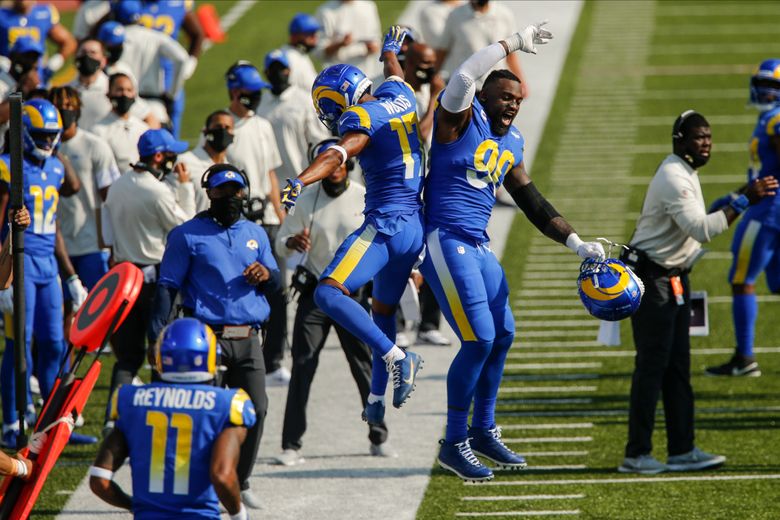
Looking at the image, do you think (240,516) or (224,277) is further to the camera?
(224,277)

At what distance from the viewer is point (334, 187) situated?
37.9 feet

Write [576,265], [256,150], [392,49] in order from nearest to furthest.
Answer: [392,49] < [256,150] < [576,265]

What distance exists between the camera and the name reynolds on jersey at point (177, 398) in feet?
22.7

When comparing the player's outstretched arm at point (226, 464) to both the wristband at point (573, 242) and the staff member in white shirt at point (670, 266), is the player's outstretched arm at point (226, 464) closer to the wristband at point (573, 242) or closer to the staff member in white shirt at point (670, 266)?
the wristband at point (573, 242)

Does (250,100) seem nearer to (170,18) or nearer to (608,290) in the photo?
(170,18)

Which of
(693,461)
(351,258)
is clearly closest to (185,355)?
(351,258)

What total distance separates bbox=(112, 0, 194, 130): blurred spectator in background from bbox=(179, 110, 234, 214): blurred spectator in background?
3.62 m

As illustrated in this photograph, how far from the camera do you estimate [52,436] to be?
335 inches

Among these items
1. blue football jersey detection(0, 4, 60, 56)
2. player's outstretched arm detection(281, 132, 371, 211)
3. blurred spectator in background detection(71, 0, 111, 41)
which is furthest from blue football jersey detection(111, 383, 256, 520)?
blurred spectator in background detection(71, 0, 111, 41)

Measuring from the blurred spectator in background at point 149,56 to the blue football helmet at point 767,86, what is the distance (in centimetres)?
584

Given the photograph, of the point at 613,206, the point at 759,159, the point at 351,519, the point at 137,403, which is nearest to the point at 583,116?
the point at 613,206

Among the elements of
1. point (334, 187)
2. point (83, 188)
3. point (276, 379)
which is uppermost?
point (334, 187)

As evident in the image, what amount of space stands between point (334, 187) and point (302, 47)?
163 inches

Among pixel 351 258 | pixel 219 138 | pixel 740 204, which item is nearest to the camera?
pixel 351 258
